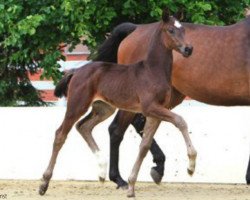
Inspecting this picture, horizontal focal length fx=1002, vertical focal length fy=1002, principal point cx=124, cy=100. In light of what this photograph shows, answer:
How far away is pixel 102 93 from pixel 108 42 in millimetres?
1930

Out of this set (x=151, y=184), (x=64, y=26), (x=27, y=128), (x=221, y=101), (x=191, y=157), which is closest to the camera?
(x=191, y=157)

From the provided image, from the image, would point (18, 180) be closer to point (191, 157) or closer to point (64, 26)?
point (64, 26)

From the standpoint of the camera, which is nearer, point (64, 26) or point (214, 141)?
point (214, 141)

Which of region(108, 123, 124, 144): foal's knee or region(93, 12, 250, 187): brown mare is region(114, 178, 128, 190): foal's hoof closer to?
region(93, 12, 250, 187): brown mare

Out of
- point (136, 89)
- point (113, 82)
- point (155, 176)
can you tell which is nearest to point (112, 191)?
point (155, 176)

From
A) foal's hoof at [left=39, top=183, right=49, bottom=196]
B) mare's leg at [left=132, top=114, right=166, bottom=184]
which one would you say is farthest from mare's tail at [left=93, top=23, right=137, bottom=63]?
foal's hoof at [left=39, top=183, right=49, bottom=196]

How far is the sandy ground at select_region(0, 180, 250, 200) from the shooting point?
33.2 feet

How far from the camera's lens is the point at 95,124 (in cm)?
1050

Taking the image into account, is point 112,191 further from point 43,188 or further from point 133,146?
point 133,146

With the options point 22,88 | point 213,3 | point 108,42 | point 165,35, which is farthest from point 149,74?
point 22,88

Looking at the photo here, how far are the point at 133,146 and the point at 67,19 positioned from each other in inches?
89.4

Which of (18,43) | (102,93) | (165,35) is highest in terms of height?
(165,35)

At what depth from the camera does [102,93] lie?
10.1 metres

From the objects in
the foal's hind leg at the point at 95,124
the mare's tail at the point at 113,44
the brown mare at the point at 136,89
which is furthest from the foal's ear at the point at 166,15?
the mare's tail at the point at 113,44
